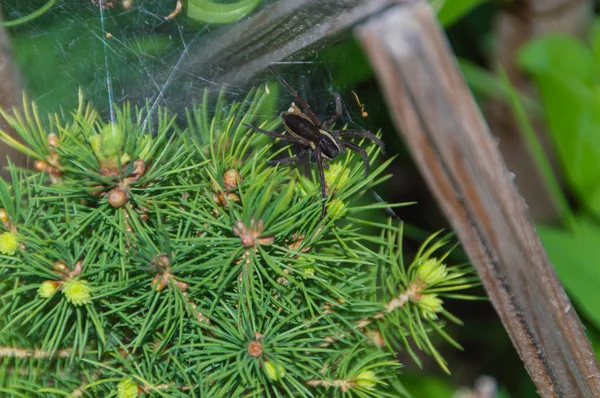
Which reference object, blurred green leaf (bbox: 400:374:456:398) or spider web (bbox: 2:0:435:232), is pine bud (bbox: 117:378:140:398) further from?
blurred green leaf (bbox: 400:374:456:398)

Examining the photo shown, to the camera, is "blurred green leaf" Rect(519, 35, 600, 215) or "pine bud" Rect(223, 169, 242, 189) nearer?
"pine bud" Rect(223, 169, 242, 189)

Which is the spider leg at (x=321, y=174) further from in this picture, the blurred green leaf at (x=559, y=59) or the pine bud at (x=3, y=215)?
the blurred green leaf at (x=559, y=59)

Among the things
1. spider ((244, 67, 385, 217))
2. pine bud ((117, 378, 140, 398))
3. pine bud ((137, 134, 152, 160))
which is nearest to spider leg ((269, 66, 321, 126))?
spider ((244, 67, 385, 217))

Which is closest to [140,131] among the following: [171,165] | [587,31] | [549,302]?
[171,165]

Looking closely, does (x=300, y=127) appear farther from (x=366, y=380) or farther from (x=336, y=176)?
(x=366, y=380)

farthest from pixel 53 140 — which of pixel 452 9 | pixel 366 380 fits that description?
pixel 452 9

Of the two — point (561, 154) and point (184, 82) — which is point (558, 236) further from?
point (184, 82)
